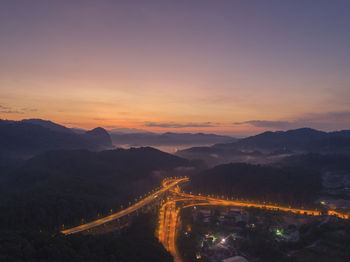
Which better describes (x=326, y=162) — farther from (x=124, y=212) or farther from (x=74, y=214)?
(x=74, y=214)

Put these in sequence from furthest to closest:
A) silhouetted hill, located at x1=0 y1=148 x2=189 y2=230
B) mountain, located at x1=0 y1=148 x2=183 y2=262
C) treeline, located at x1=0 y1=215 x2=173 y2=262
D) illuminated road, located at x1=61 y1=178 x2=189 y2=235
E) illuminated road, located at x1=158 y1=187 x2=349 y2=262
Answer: silhouetted hill, located at x1=0 y1=148 x2=189 y2=230 < illuminated road, located at x1=61 y1=178 x2=189 y2=235 < illuminated road, located at x1=158 y1=187 x2=349 y2=262 < mountain, located at x1=0 y1=148 x2=183 y2=262 < treeline, located at x1=0 y1=215 x2=173 y2=262

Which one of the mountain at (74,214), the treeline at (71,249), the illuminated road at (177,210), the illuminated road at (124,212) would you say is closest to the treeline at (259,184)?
the illuminated road at (177,210)

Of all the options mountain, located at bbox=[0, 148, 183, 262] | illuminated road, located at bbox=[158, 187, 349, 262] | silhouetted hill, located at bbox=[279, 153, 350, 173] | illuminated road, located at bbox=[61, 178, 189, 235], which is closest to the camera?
mountain, located at bbox=[0, 148, 183, 262]

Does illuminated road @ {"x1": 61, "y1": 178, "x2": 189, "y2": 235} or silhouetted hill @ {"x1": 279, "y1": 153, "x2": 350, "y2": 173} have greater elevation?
silhouetted hill @ {"x1": 279, "y1": 153, "x2": 350, "y2": 173}

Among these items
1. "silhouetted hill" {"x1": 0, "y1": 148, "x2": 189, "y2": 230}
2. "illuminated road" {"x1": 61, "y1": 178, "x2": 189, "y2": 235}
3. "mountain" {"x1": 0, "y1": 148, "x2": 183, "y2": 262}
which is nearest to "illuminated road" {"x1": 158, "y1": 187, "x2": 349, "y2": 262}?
"mountain" {"x1": 0, "y1": 148, "x2": 183, "y2": 262}

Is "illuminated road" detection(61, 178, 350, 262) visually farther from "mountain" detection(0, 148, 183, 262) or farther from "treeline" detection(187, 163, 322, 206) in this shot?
"treeline" detection(187, 163, 322, 206)

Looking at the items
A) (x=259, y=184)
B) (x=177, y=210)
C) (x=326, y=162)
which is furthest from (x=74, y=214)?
(x=326, y=162)

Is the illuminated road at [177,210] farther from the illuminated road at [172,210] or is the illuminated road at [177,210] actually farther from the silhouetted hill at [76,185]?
the silhouetted hill at [76,185]

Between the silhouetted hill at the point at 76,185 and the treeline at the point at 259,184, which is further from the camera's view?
the treeline at the point at 259,184

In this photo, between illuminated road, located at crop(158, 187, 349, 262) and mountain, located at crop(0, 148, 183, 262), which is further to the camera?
illuminated road, located at crop(158, 187, 349, 262)

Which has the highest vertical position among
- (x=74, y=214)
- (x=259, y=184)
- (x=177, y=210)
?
(x=259, y=184)

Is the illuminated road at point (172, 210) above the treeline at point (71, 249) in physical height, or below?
below

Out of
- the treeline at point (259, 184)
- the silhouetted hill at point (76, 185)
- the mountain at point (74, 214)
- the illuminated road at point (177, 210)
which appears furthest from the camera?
the treeline at point (259, 184)
